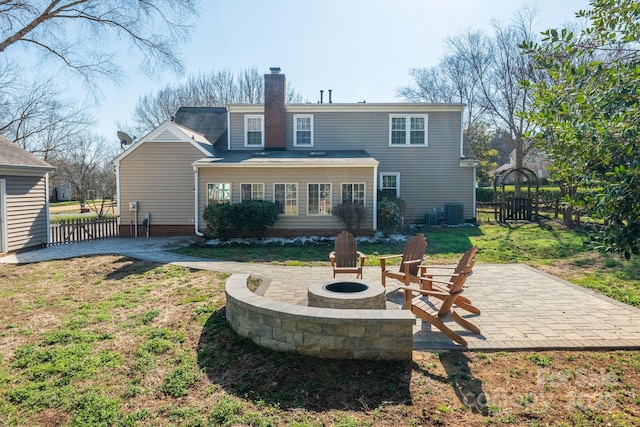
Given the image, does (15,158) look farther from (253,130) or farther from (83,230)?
(253,130)

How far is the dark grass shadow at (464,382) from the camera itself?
334cm

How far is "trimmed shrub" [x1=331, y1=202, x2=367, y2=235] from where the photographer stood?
44.5 ft

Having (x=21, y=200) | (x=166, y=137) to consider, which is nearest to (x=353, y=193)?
(x=166, y=137)

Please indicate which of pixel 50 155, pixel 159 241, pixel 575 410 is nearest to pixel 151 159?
pixel 159 241

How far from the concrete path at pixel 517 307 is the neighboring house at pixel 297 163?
459 cm

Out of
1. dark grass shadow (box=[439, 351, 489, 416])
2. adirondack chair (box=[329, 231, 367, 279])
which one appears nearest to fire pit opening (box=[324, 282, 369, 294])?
dark grass shadow (box=[439, 351, 489, 416])

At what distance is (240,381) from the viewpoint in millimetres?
3832

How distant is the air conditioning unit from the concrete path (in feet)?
25.5

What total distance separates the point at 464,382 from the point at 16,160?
45.2 feet

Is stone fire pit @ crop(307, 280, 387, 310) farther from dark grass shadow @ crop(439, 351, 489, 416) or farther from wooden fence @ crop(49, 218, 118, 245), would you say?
wooden fence @ crop(49, 218, 118, 245)

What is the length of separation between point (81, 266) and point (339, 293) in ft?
25.7

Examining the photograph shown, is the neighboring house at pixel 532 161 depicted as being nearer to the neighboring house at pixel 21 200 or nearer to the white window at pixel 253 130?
the white window at pixel 253 130

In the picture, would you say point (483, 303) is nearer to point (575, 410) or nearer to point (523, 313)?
point (523, 313)

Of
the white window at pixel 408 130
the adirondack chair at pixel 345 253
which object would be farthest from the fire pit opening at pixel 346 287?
the white window at pixel 408 130
